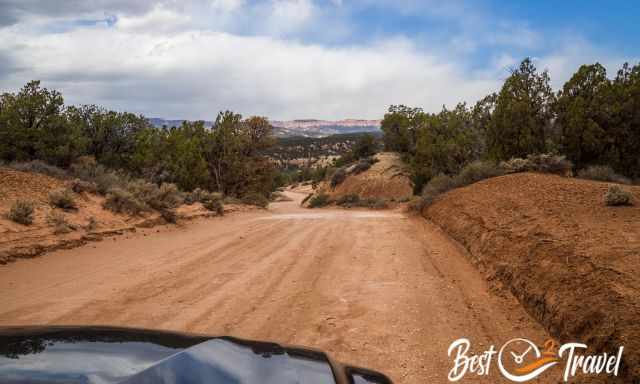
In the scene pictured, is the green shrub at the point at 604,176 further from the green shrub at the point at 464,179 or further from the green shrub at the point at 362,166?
the green shrub at the point at 362,166

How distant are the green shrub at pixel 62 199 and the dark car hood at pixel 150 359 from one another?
9.54m

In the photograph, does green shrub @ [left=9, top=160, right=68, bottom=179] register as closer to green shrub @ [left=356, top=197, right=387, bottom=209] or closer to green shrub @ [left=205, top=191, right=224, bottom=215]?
green shrub @ [left=205, top=191, right=224, bottom=215]

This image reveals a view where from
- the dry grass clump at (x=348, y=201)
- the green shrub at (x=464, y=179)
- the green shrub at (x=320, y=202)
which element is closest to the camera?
the green shrub at (x=464, y=179)

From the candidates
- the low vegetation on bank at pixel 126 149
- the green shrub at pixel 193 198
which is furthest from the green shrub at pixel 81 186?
the green shrub at pixel 193 198

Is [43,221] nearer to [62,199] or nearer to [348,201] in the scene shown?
[62,199]

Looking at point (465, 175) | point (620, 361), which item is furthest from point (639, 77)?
point (620, 361)

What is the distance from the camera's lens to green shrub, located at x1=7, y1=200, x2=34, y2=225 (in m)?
8.10

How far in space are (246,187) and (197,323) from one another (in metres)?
28.0

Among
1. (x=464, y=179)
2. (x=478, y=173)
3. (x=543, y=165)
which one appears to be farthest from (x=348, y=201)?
(x=543, y=165)

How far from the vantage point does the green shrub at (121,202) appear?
37.1 ft

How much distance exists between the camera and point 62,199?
987cm

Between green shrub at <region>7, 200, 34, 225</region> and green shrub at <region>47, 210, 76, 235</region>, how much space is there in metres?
0.39

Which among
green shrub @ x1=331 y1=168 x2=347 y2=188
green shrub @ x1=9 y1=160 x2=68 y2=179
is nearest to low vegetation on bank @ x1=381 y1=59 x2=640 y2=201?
green shrub @ x1=9 y1=160 x2=68 y2=179

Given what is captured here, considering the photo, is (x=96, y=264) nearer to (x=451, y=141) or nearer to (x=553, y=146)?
(x=553, y=146)
